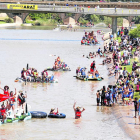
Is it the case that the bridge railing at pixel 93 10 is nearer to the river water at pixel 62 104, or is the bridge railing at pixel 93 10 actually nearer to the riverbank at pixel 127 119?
the river water at pixel 62 104

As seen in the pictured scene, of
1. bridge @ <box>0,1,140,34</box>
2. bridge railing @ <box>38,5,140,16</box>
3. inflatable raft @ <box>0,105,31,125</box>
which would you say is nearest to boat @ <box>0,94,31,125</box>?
inflatable raft @ <box>0,105,31,125</box>

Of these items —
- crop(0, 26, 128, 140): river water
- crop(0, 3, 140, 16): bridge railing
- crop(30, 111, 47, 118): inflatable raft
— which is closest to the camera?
crop(0, 26, 128, 140): river water

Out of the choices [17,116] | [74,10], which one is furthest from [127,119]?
[74,10]

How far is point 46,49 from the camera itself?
83.4 meters

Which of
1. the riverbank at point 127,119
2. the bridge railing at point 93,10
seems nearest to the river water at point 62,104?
the riverbank at point 127,119

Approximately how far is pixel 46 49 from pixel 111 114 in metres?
50.7

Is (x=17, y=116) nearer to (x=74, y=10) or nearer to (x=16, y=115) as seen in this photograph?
(x=16, y=115)

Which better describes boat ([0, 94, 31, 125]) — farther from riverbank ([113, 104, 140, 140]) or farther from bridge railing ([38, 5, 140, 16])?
bridge railing ([38, 5, 140, 16])

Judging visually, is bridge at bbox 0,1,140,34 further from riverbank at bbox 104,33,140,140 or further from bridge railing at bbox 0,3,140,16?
riverbank at bbox 104,33,140,140

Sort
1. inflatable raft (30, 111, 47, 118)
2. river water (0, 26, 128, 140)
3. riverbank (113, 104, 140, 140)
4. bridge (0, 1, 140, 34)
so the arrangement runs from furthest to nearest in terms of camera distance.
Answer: bridge (0, 1, 140, 34)
inflatable raft (30, 111, 47, 118)
river water (0, 26, 128, 140)
riverbank (113, 104, 140, 140)

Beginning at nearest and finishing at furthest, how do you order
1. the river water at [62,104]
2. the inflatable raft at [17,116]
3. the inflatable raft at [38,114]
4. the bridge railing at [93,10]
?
the river water at [62,104] < the inflatable raft at [17,116] < the inflatable raft at [38,114] < the bridge railing at [93,10]

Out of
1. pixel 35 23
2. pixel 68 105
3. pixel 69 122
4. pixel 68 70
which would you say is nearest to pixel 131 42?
pixel 68 70

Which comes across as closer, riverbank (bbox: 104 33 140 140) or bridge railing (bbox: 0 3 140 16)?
riverbank (bbox: 104 33 140 140)

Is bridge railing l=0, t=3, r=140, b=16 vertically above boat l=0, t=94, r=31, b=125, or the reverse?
bridge railing l=0, t=3, r=140, b=16
